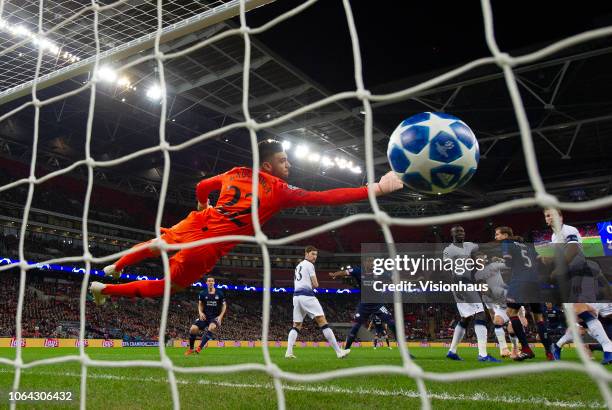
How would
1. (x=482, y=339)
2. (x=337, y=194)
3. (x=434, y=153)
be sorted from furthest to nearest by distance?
(x=482, y=339) → (x=337, y=194) → (x=434, y=153)

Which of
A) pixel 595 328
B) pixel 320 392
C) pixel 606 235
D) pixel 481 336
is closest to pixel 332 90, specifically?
pixel 481 336

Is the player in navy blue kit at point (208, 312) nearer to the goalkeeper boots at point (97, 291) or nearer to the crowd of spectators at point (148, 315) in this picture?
the goalkeeper boots at point (97, 291)

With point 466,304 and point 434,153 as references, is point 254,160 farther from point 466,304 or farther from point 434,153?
point 466,304

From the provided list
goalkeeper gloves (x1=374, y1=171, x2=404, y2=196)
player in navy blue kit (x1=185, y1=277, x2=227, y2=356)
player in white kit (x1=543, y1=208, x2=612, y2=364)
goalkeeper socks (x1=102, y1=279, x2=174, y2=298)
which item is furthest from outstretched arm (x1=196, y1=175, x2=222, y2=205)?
player in navy blue kit (x1=185, y1=277, x2=227, y2=356)

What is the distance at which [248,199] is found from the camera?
4234mm

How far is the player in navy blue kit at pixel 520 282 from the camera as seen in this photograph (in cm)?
Result: 693

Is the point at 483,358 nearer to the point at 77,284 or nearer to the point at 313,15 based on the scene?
the point at 313,15

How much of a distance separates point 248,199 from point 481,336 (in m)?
4.93

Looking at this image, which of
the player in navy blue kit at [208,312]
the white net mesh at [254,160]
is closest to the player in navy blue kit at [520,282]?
the white net mesh at [254,160]

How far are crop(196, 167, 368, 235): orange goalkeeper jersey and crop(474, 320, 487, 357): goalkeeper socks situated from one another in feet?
14.6

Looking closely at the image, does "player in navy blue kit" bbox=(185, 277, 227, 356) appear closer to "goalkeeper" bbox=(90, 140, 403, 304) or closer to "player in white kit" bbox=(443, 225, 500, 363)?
"player in white kit" bbox=(443, 225, 500, 363)

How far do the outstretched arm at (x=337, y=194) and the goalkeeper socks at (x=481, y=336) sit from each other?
4451 mm

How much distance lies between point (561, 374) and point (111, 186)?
32.6 metres

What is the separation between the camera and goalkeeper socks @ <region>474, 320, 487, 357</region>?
7.27 metres
